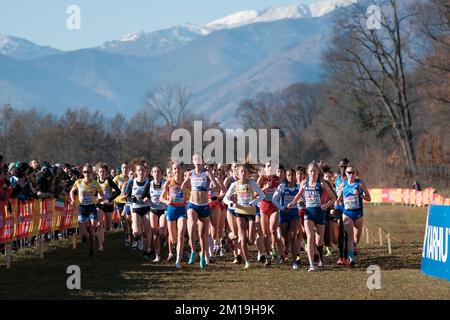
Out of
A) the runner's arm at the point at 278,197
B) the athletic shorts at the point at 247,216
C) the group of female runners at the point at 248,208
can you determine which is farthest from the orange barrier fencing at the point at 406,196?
the athletic shorts at the point at 247,216

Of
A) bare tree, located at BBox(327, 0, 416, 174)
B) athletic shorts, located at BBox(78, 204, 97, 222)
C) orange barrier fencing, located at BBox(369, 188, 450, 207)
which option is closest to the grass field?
athletic shorts, located at BBox(78, 204, 97, 222)

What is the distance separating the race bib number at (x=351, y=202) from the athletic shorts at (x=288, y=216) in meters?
1.02

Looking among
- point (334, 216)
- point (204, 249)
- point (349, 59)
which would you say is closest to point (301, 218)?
point (334, 216)

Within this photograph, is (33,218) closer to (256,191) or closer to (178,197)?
(178,197)

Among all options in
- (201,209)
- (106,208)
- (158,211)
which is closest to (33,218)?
(158,211)

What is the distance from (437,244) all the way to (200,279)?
13.2ft

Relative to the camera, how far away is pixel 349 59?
71500mm

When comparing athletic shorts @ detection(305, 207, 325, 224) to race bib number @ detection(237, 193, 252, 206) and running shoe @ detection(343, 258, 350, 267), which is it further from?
running shoe @ detection(343, 258, 350, 267)

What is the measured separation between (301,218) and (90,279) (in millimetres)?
6059

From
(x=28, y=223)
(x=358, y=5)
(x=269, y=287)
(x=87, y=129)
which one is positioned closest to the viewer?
(x=269, y=287)

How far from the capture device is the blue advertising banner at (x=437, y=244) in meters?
16.5

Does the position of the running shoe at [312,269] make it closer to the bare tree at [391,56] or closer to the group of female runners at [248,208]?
the group of female runners at [248,208]

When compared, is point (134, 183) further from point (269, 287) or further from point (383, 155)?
point (383, 155)

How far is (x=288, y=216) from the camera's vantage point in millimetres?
20594
